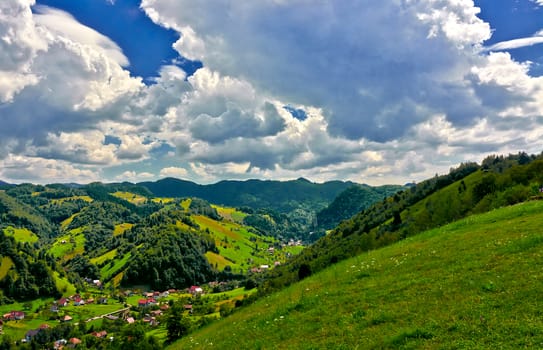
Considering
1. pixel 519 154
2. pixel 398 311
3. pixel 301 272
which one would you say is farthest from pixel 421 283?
pixel 519 154

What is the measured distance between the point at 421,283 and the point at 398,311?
13.4 ft

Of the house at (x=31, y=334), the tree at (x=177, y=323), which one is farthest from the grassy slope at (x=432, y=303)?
the house at (x=31, y=334)

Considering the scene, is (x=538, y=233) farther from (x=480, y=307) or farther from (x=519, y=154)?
(x=519, y=154)

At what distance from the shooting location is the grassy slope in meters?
13.9

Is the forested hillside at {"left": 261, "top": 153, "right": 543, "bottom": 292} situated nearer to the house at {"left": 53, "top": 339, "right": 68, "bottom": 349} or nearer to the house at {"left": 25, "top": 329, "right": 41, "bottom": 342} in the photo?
the house at {"left": 53, "top": 339, "right": 68, "bottom": 349}

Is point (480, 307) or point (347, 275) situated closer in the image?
point (480, 307)

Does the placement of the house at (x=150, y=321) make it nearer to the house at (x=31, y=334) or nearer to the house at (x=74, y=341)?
the house at (x=74, y=341)

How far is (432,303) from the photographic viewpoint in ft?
57.6

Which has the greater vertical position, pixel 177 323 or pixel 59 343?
pixel 177 323

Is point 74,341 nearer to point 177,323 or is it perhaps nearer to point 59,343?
point 59,343

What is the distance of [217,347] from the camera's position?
24.3m

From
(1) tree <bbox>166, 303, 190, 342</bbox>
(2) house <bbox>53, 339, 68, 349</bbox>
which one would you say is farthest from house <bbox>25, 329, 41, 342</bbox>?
(1) tree <bbox>166, 303, 190, 342</bbox>

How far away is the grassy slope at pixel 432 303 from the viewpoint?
547 inches

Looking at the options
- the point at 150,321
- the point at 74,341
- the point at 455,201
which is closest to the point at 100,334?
the point at 74,341
